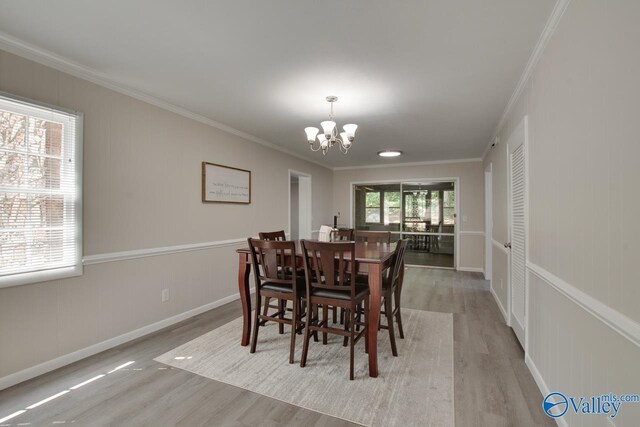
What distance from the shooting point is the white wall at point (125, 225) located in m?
2.20

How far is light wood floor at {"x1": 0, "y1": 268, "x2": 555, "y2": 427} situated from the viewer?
178 centimetres

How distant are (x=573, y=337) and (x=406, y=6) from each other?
1948 mm

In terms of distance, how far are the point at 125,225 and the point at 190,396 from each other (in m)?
1.69

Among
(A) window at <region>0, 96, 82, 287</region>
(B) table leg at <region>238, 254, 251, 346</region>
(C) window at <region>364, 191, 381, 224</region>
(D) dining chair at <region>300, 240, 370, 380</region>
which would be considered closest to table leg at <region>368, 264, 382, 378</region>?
(D) dining chair at <region>300, 240, 370, 380</region>

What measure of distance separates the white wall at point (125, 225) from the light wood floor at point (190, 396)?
11.5 inches

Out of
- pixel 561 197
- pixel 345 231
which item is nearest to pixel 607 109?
pixel 561 197

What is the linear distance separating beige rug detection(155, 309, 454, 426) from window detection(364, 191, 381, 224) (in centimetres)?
431

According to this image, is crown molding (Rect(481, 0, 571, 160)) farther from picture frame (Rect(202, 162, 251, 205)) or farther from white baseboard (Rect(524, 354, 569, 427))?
picture frame (Rect(202, 162, 251, 205))

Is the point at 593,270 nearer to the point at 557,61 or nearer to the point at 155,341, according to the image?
the point at 557,61

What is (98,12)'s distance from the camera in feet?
5.73

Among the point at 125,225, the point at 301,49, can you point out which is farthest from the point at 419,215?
the point at 125,225
